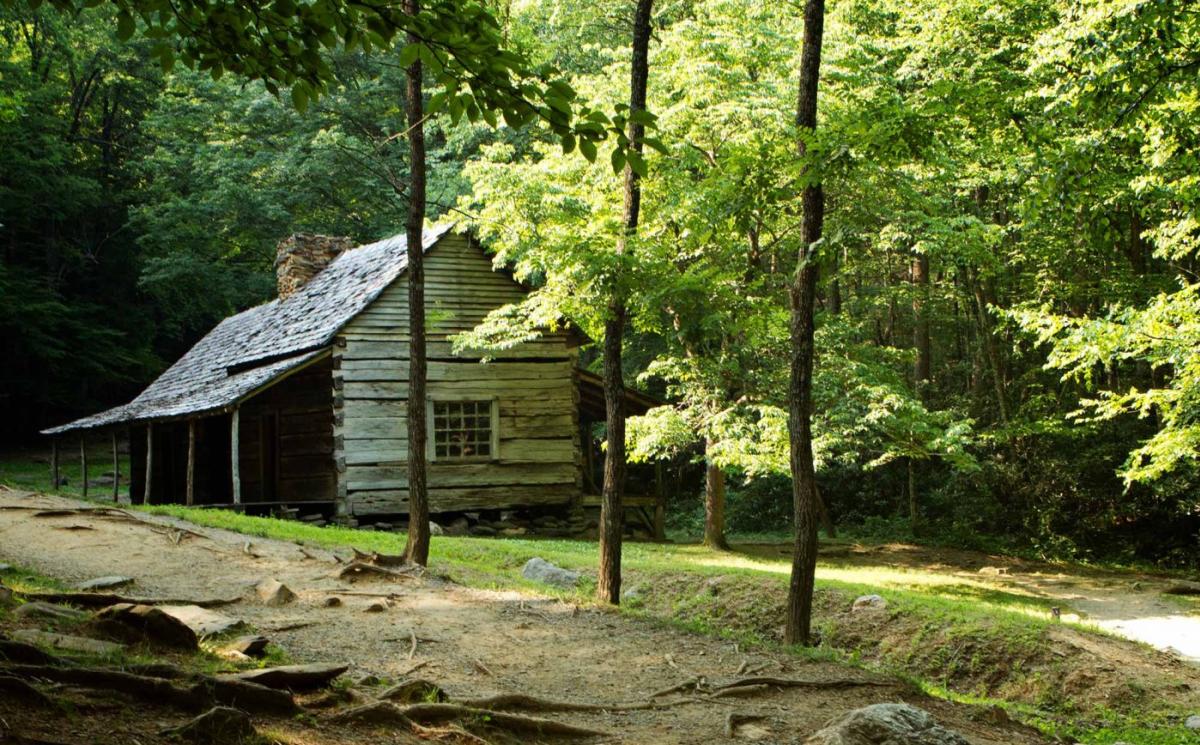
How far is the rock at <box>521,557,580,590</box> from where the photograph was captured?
13.8 meters

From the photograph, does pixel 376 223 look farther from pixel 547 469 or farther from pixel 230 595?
pixel 230 595

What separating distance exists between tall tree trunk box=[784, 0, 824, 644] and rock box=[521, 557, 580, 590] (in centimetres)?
476

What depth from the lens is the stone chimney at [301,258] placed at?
26578mm

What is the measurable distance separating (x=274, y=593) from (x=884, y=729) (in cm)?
573

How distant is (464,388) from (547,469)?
2632 millimetres

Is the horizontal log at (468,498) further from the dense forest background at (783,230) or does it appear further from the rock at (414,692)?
the rock at (414,692)

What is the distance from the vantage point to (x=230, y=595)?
30.1 ft

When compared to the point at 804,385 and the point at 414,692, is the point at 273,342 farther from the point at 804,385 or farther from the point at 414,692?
the point at 414,692

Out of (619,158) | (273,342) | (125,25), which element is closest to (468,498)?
(273,342)

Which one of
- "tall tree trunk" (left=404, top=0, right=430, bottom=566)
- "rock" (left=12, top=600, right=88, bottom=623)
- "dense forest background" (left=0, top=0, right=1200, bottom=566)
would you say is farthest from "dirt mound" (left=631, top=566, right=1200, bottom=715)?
"rock" (left=12, top=600, right=88, bottom=623)

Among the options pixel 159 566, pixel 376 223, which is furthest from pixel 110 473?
pixel 159 566

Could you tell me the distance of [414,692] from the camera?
6.31 meters

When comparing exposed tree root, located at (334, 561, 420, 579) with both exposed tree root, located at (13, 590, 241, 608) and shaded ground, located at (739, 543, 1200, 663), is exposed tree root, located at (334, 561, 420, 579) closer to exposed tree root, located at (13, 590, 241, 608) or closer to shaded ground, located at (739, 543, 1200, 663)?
exposed tree root, located at (13, 590, 241, 608)

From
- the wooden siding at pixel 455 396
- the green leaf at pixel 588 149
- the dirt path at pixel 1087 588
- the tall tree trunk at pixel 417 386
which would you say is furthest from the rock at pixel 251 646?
the wooden siding at pixel 455 396
